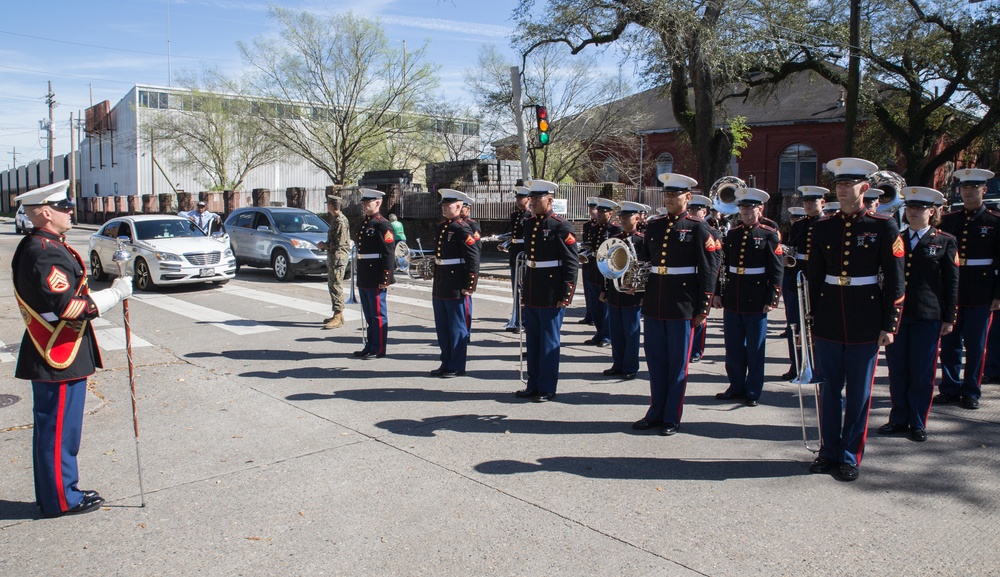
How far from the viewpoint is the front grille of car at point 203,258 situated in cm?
1596

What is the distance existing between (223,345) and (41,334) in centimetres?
594

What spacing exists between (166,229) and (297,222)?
335cm

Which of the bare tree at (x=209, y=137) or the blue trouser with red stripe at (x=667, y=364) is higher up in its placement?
the bare tree at (x=209, y=137)

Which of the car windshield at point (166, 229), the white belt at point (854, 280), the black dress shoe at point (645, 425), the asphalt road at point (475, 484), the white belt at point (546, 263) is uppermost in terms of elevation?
the car windshield at point (166, 229)

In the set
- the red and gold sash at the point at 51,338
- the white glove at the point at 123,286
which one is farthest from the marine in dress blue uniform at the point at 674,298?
the red and gold sash at the point at 51,338

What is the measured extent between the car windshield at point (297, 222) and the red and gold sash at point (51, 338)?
48.0 feet

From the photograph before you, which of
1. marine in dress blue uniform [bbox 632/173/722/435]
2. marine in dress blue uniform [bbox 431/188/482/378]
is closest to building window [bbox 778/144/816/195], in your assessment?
marine in dress blue uniform [bbox 431/188/482/378]

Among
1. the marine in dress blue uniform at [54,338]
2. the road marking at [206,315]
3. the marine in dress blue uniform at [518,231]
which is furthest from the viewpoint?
the road marking at [206,315]

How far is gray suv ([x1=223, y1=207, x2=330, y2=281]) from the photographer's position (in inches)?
714

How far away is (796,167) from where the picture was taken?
4359 cm

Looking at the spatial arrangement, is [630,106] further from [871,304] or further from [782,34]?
[871,304]

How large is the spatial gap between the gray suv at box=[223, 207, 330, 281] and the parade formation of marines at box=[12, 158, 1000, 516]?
341 inches

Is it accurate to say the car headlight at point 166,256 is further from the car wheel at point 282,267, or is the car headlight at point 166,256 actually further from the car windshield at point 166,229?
the car wheel at point 282,267

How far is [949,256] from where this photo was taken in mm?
6621
